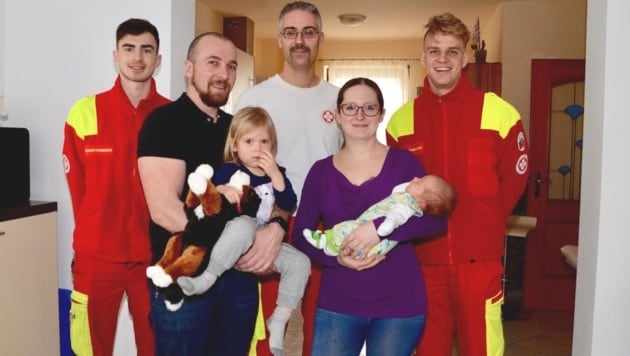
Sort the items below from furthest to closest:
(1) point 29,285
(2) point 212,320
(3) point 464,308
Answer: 1. (1) point 29,285
2. (3) point 464,308
3. (2) point 212,320

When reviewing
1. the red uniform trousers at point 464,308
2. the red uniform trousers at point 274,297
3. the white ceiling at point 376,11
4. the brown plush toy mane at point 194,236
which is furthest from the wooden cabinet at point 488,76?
the brown plush toy mane at point 194,236

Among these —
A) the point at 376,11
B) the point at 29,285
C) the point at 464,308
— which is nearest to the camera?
the point at 464,308

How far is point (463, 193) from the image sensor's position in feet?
6.86

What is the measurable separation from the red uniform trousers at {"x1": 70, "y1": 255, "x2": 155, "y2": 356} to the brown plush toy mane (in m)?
0.61

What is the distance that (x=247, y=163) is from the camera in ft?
6.06

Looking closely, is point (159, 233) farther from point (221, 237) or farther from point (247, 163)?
point (247, 163)

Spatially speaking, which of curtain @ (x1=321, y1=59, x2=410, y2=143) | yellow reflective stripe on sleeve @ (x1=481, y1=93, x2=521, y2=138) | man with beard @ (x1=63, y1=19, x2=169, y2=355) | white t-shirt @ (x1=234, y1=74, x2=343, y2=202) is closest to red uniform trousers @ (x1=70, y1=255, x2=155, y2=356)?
man with beard @ (x1=63, y1=19, x2=169, y2=355)

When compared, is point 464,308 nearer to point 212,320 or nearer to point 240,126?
point 212,320

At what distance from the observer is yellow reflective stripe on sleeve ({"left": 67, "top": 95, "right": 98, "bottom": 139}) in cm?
223

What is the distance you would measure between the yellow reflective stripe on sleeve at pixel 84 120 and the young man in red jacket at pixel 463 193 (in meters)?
1.26

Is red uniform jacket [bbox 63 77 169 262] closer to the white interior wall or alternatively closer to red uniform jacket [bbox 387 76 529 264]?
red uniform jacket [bbox 387 76 529 264]

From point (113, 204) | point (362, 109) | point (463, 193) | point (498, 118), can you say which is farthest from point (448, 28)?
point (113, 204)

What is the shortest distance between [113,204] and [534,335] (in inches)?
134

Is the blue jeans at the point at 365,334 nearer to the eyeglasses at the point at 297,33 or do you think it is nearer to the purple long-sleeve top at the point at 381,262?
the purple long-sleeve top at the point at 381,262
